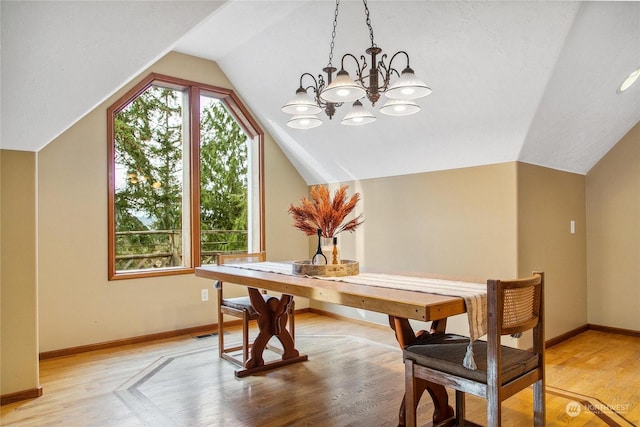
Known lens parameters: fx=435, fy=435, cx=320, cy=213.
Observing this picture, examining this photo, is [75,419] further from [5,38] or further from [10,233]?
[5,38]

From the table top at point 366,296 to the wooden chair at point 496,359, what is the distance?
18 cm

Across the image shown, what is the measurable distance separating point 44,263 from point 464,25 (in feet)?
11.5

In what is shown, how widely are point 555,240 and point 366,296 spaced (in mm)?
2571

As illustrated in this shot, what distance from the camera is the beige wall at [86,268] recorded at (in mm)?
3441

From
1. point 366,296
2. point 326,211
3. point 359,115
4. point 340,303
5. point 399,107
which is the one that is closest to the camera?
point 366,296

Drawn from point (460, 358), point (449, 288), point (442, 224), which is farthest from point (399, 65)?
point (460, 358)

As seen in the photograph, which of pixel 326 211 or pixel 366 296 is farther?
pixel 326 211

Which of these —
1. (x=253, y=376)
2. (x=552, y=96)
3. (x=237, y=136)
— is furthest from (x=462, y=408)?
(x=237, y=136)

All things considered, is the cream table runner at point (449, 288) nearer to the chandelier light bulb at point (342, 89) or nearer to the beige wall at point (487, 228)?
the chandelier light bulb at point (342, 89)

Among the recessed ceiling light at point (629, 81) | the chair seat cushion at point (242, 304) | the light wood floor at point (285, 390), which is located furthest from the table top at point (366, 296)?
the recessed ceiling light at point (629, 81)

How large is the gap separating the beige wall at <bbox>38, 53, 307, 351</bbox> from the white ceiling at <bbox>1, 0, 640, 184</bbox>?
96 centimetres

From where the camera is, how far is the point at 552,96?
9.36 ft

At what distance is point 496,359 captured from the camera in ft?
5.32

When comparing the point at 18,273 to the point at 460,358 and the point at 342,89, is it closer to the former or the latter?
the point at 342,89
